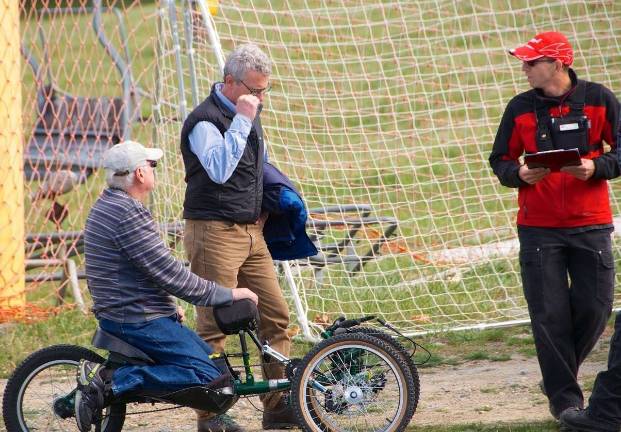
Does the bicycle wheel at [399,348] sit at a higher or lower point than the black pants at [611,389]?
higher

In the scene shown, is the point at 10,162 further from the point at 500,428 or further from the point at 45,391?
the point at 500,428

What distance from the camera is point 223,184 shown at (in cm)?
521

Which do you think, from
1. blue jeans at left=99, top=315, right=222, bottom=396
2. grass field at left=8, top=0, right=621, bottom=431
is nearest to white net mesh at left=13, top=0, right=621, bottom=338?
grass field at left=8, top=0, right=621, bottom=431

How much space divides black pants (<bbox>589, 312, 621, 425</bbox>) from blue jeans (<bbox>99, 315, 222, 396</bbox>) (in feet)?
5.44

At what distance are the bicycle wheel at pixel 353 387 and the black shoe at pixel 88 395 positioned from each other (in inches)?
32.1

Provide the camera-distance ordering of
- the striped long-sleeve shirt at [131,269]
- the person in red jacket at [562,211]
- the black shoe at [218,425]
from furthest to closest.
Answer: the black shoe at [218,425]
the person in red jacket at [562,211]
the striped long-sleeve shirt at [131,269]

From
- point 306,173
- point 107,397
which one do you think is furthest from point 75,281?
point 107,397

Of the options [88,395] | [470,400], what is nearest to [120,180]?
[88,395]

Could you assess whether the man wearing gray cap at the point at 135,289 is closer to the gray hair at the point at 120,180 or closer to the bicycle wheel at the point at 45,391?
the gray hair at the point at 120,180

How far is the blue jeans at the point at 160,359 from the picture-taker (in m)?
4.82

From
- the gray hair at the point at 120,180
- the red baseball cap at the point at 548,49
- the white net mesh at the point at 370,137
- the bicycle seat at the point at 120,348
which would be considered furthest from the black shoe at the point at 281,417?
the red baseball cap at the point at 548,49

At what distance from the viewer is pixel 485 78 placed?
995 cm

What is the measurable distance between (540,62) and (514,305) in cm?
298

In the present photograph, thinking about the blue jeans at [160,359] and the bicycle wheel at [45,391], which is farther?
the bicycle wheel at [45,391]
